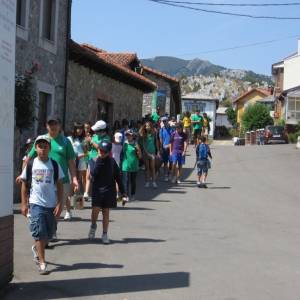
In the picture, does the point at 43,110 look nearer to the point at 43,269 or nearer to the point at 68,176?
the point at 68,176

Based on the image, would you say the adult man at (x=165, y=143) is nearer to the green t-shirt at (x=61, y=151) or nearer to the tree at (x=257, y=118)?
the green t-shirt at (x=61, y=151)

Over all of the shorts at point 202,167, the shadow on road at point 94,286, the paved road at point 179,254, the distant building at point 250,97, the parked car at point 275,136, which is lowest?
the shadow on road at point 94,286

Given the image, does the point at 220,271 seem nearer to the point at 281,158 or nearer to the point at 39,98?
the point at 39,98

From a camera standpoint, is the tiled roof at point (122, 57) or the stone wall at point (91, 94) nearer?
the stone wall at point (91, 94)

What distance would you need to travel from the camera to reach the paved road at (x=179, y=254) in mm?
6543

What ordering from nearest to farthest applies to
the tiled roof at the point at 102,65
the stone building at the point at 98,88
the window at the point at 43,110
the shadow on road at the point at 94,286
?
the shadow on road at the point at 94,286 < the window at the point at 43,110 < the tiled roof at the point at 102,65 < the stone building at the point at 98,88

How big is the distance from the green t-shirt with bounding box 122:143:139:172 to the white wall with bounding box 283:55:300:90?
181ft

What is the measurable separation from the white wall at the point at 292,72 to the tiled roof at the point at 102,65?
41.8m

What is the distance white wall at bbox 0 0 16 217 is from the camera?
6094 mm

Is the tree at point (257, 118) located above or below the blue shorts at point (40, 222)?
above

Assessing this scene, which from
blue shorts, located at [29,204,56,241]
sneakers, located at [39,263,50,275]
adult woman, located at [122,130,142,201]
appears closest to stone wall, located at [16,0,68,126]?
adult woman, located at [122,130,142,201]

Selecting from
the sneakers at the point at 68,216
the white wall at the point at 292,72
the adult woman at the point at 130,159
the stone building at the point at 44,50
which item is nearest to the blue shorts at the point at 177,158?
the stone building at the point at 44,50

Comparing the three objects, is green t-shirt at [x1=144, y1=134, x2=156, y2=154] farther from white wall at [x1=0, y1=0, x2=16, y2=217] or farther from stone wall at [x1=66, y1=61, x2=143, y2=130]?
white wall at [x1=0, y1=0, x2=16, y2=217]

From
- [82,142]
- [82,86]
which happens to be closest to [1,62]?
[82,142]
